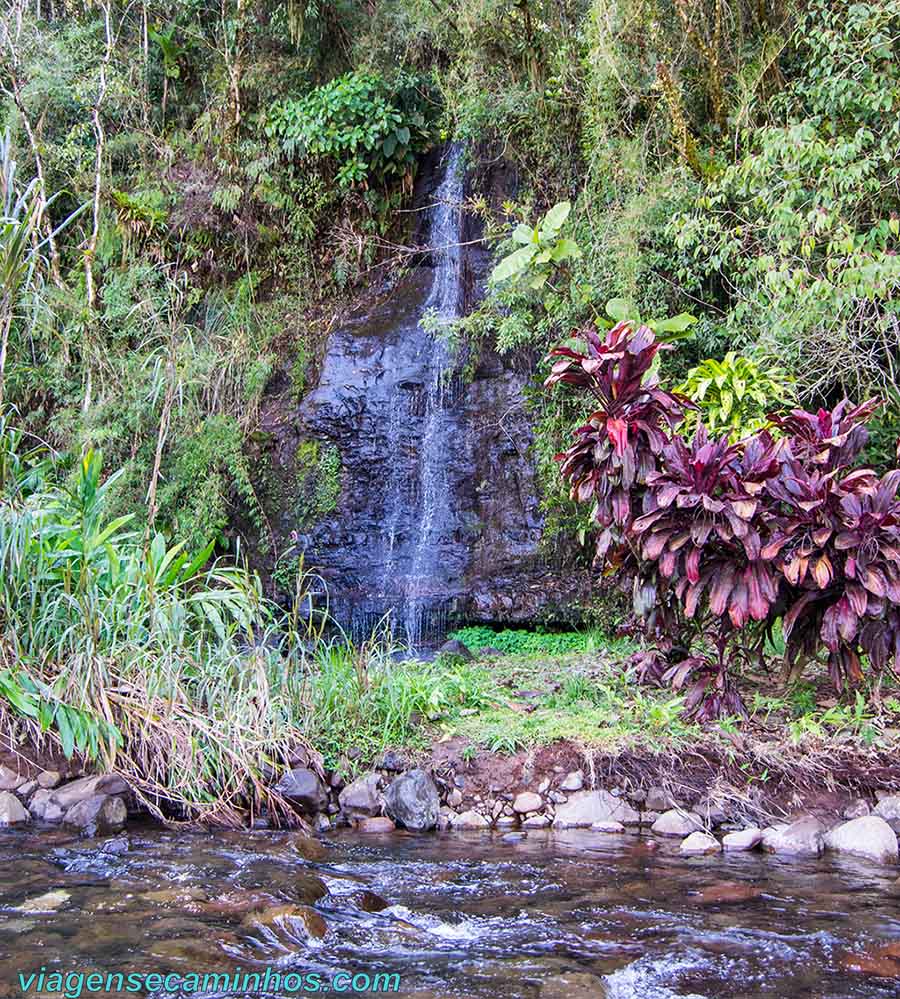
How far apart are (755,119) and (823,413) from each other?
354 cm

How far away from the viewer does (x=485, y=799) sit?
4.86 meters

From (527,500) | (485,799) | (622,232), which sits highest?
(622,232)

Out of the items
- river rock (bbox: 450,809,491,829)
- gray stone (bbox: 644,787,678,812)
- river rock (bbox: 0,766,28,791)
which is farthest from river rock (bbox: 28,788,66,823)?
gray stone (bbox: 644,787,678,812)

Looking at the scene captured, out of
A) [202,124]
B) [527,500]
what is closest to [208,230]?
[202,124]

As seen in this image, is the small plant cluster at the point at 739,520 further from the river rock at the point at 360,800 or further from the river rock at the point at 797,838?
the river rock at the point at 360,800

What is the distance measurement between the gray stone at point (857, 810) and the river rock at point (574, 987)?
7.22 feet

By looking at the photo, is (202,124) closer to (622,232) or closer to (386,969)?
(622,232)

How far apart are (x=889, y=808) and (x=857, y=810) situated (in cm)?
15

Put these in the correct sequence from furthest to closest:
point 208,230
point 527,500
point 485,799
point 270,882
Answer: point 208,230 → point 527,500 → point 485,799 → point 270,882

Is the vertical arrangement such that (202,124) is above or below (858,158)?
above

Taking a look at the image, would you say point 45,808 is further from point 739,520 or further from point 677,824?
point 739,520

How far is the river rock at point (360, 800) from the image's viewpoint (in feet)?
15.6

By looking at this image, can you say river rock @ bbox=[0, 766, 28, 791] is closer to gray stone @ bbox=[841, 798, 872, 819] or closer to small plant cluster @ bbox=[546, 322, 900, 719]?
small plant cluster @ bbox=[546, 322, 900, 719]

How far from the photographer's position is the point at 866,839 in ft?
13.8
